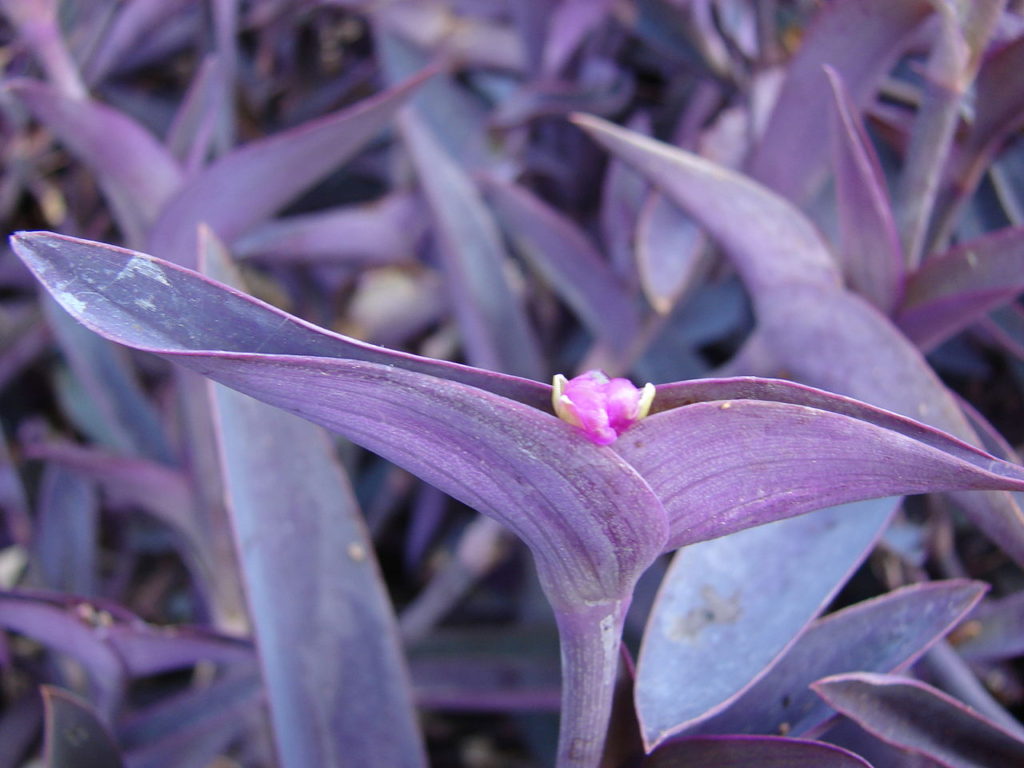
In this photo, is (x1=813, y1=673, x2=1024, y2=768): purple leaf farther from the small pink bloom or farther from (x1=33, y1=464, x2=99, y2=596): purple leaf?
(x1=33, y1=464, x2=99, y2=596): purple leaf

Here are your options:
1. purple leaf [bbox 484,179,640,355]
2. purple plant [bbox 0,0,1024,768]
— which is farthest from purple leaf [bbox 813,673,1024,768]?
purple leaf [bbox 484,179,640,355]

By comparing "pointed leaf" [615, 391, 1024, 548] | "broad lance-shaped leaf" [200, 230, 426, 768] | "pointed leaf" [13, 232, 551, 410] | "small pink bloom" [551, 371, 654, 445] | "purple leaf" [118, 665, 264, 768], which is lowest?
"purple leaf" [118, 665, 264, 768]

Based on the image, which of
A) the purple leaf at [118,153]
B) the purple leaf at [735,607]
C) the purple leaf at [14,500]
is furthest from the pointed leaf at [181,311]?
the purple leaf at [14,500]

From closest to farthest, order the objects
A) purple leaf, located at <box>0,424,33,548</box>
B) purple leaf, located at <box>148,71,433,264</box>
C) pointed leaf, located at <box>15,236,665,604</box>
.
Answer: pointed leaf, located at <box>15,236,665,604</box>
purple leaf, located at <box>148,71,433,264</box>
purple leaf, located at <box>0,424,33,548</box>

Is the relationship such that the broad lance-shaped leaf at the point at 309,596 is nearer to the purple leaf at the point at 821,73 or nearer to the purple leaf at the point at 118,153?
the purple leaf at the point at 118,153

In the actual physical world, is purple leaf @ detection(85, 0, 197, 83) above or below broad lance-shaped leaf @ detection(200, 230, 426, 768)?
above

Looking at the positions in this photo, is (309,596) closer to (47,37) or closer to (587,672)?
(587,672)
